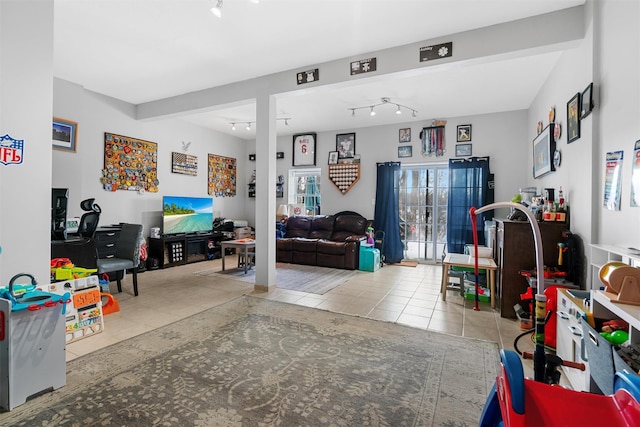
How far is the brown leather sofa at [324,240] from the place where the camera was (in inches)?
219

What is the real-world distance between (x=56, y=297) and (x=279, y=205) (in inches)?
219

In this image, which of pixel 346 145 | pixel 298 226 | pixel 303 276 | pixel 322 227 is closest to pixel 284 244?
pixel 298 226

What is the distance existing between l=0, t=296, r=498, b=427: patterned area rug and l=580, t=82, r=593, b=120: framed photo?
210cm

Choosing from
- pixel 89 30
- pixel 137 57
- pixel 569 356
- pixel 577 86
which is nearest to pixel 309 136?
pixel 137 57

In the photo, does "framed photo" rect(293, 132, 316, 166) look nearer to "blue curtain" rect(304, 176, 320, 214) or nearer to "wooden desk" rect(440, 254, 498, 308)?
"blue curtain" rect(304, 176, 320, 214)

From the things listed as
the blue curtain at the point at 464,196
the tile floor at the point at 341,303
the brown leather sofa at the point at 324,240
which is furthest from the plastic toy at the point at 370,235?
the blue curtain at the point at 464,196

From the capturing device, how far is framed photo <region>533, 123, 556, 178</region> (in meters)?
3.58

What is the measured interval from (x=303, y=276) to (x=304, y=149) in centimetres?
338

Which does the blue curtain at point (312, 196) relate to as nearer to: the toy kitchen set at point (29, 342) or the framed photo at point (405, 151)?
the framed photo at point (405, 151)

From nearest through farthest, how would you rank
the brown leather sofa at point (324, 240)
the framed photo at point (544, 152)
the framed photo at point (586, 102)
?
the framed photo at point (586, 102), the framed photo at point (544, 152), the brown leather sofa at point (324, 240)

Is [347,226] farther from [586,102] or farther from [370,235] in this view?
[586,102]

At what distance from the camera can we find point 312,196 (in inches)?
290

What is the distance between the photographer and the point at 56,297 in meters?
1.88

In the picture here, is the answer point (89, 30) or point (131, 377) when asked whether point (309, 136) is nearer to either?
point (89, 30)
